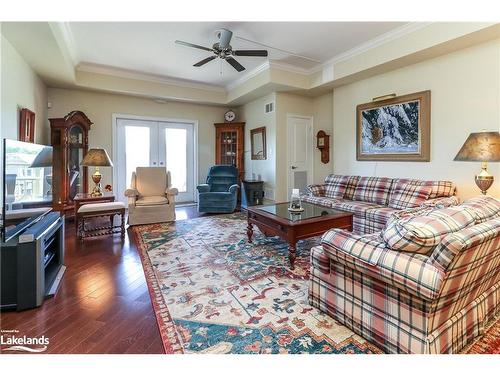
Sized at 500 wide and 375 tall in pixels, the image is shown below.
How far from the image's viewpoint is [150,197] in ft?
15.4

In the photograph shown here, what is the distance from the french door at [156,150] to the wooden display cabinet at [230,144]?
668mm

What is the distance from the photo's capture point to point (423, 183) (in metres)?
3.62

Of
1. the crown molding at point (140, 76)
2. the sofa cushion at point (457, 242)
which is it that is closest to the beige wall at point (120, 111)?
the crown molding at point (140, 76)

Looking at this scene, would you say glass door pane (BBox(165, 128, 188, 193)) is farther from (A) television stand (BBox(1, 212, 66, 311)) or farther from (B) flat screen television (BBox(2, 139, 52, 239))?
(A) television stand (BBox(1, 212, 66, 311))

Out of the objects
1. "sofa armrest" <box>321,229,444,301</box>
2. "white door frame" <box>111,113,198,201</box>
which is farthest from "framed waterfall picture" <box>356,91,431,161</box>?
"white door frame" <box>111,113,198,201</box>

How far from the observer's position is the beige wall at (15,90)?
310 centimetres

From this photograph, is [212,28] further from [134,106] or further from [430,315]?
[430,315]

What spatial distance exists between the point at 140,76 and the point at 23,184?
4.01 m

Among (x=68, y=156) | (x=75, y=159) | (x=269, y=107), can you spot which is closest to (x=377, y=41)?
(x=269, y=107)

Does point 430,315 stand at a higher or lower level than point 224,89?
lower

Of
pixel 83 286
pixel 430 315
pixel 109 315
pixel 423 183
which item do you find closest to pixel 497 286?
pixel 430 315

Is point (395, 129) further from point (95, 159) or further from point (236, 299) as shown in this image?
point (95, 159)

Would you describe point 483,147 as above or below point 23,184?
above
